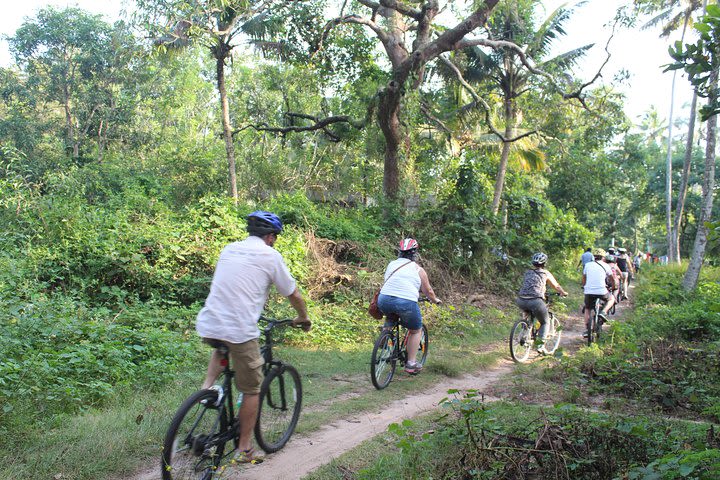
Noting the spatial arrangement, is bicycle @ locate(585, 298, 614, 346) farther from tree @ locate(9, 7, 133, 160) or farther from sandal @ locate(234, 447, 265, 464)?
tree @ locate(9, 7, 133, 160)

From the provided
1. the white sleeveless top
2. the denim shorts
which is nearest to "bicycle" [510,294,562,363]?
the denim shorts

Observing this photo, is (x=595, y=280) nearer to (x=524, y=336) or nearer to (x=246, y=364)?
(x=524, y=336)

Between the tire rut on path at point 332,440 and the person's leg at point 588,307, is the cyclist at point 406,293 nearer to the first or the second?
the tire rut on path at point 332,440

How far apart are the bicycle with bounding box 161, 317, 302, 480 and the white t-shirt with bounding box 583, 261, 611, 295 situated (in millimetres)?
7511

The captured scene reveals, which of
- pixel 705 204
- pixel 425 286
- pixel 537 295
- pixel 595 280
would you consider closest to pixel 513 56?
pixel 705 204

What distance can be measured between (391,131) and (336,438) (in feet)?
40.2

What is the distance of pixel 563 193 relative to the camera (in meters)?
→ 33.1

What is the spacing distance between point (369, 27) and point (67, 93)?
15.9m

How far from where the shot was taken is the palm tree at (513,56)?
20.3m

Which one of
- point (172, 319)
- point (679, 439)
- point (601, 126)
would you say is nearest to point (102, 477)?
point (679, 439)

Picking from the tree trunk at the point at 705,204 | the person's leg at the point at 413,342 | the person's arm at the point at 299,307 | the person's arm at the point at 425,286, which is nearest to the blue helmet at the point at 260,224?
the person's arm at the point at 299,307

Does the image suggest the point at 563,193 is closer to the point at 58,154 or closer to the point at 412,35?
the point at 412,35

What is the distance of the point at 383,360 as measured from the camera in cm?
733

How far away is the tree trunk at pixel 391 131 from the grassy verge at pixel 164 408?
641cm
